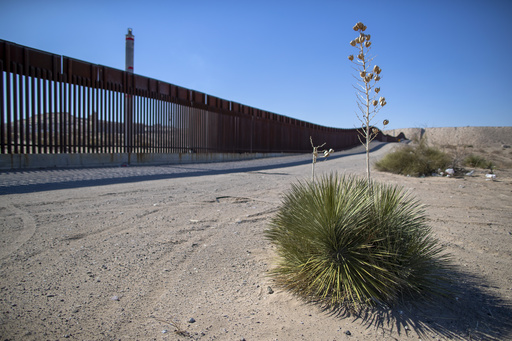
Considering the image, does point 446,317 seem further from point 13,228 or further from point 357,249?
point 13,228

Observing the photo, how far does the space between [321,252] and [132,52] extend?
3545 centimetres

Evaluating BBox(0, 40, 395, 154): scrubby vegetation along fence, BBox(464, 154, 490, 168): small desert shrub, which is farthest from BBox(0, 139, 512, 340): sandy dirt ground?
BBox(464, 154, 490, 168): small desert shrub

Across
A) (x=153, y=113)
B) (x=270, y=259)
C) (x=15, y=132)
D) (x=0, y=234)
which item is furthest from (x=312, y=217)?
(x=153, y=113)

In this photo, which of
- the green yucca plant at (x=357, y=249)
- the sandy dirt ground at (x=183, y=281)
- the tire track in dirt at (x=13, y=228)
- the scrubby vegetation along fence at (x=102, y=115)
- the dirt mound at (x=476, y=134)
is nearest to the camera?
the sandy dirt ground at (x=183, y=281)

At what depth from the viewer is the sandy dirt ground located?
237 cm

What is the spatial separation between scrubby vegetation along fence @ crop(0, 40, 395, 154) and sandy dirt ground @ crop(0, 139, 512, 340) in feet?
21.9

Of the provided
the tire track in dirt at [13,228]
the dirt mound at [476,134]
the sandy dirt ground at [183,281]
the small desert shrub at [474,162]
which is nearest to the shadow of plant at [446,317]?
the sandy dirt ground at [183,281]

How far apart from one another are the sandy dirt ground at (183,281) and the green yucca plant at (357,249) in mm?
168

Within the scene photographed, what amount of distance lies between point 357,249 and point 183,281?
1665 millimetres

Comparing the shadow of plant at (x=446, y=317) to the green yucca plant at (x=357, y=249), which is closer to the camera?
the shadow of plant at (x=446, y=317)

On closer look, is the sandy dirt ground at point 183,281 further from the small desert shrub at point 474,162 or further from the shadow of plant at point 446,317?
the small desert shrub at point 474,162

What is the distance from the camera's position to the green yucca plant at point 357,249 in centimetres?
252

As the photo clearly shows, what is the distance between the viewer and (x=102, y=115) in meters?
13.8

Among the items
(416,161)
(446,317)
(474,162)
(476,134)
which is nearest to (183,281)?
(446,317)
